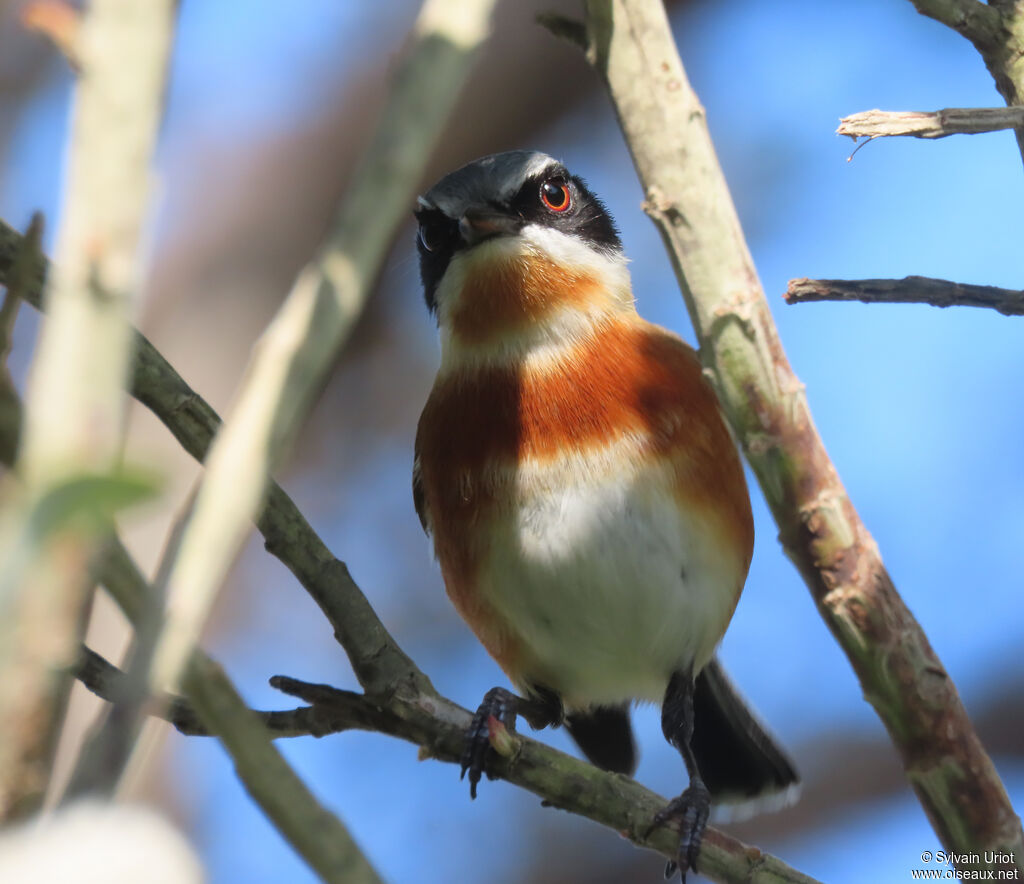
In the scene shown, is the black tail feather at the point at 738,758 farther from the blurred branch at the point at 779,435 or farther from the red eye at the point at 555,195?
the blurred branch at the point at 779,435

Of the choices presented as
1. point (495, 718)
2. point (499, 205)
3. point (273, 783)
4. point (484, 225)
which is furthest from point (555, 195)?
point (273, 783)

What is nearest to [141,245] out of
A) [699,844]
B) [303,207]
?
[699,844]

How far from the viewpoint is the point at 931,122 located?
8.55 feet

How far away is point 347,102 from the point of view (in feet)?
25.0

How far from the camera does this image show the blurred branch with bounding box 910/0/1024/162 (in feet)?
8.90

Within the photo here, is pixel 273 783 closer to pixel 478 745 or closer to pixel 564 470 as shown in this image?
pixel 478 745

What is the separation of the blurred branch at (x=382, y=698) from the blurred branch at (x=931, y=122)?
1.58 meters

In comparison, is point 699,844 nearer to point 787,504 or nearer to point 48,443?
point 787,504

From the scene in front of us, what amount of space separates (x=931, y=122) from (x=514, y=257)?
67.9 inches

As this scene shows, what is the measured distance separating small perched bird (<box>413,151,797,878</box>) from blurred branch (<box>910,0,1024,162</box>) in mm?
1463

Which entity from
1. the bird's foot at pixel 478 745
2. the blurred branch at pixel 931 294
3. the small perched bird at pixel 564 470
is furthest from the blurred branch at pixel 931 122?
the bird's foot at pixel 478 745

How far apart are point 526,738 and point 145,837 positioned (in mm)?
2133

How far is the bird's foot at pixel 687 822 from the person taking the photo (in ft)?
10.1

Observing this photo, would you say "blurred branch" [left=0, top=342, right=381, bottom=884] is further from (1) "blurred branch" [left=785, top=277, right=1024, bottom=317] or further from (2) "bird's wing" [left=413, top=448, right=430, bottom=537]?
(2) "bird's wing" [left=413, top=448, right=430, bottom=537]
